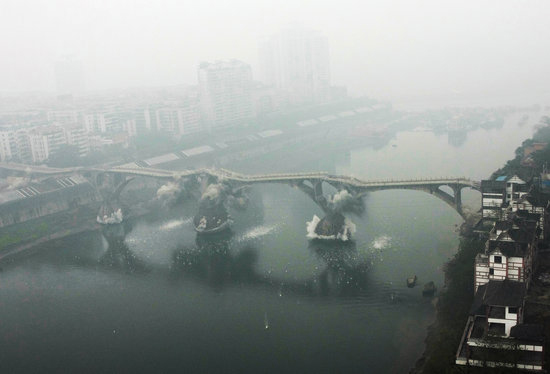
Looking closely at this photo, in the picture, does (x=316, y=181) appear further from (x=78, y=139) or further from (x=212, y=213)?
(x=78, y=139)

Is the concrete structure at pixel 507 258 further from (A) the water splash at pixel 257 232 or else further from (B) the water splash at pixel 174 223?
(B) the water splash at pixel 174 223

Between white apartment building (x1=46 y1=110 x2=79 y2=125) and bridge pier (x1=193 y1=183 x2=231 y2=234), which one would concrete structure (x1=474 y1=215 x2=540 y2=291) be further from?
white apartment building (x1=46 y1=110 x2=79 y2=125)

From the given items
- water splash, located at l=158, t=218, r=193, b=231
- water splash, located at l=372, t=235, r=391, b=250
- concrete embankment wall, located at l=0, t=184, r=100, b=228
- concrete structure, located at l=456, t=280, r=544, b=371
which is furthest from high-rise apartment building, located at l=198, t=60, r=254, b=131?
concrete structure, located at l=456, t=280, r=544, b=371

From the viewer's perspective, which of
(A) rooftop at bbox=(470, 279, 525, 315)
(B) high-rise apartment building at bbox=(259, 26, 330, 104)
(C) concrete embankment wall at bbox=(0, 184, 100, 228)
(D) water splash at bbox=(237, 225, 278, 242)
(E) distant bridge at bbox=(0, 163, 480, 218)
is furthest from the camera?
(B) high-rise apartment building at bbox=(259, 26, 330, 104)

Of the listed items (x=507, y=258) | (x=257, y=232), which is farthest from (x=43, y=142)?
(x=507, y=258)

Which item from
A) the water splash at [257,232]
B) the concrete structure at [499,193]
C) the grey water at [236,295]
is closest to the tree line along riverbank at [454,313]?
the concrete structure at [499,193]

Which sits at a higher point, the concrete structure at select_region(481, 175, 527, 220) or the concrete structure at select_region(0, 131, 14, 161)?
the concrete structure at select_region(0, 131, 14, 161)
